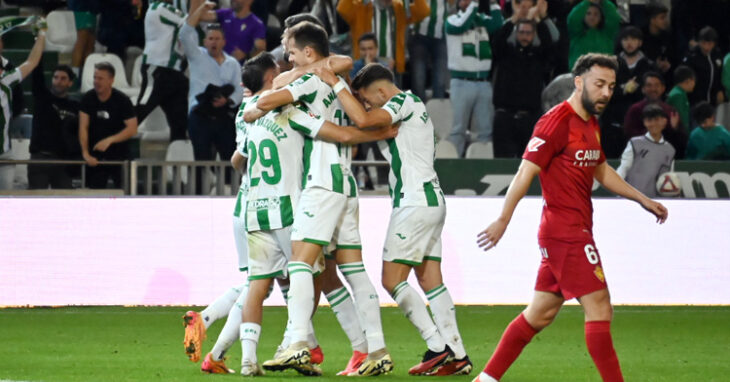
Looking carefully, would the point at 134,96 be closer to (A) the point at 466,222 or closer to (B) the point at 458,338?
(A) the point at 466,222

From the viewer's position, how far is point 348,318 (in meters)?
7.42

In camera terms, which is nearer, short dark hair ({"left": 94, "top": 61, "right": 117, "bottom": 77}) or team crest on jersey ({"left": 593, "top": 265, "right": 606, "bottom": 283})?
team crest on jersey ({"left": 593, "top": 265, "right": 606, "bottom": 283})

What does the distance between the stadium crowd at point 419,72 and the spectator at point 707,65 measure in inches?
12.9

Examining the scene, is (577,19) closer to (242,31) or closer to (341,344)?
(242,31)

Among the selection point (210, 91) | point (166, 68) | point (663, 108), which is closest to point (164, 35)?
point (166, 68)

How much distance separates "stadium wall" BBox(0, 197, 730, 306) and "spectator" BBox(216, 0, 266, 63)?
385cm

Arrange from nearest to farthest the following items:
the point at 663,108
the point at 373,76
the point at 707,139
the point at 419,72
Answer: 1. the point at 373,76
2. the point at 663,108
3. the point at 707,139
4. the point at 419,72

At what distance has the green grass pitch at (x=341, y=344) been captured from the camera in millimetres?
7398

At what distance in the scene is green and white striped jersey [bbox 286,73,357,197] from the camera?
7102 mm

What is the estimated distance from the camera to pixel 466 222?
11891mm

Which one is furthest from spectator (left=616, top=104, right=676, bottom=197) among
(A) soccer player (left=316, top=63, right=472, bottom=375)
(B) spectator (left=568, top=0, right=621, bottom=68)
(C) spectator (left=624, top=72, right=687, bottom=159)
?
(A) soccer player (left=316, top=63, right=472, bottom=375)

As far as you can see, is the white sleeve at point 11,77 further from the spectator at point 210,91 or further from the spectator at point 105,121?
the spectator at point 210,91

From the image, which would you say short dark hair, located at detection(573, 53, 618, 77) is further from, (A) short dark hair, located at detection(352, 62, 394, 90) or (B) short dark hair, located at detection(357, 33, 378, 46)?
(B) short dark hair, located at detection(357, 33, 378, 46)

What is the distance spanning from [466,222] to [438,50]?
4.20 m
